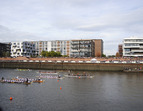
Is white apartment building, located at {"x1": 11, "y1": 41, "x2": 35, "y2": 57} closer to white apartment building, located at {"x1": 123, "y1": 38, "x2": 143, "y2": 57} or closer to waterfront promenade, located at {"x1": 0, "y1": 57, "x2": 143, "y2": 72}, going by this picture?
waterfront promenade, located at {"x1": 0, "y1": 57, "x2": 143, "y2": 72}

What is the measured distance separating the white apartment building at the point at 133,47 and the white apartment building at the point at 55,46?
5085 cm

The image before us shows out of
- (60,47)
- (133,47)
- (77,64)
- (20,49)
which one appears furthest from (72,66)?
(20,49)

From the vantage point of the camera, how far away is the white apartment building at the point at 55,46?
451 ft

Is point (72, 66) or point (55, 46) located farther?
point (55, 46)

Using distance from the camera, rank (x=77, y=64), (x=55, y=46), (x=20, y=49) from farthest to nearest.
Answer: (x=55, y=46) → (x=20, y=49) → (x=77, y=64)

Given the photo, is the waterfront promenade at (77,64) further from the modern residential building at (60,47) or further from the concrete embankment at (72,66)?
the modern residential building at (60,47)

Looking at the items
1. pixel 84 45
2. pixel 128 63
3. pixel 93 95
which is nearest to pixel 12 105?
pixel 93 95

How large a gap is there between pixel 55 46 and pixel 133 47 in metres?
66.1

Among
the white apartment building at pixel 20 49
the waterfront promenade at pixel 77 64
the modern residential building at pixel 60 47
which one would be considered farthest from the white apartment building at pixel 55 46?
the waterfront promenade at pixel 77 64

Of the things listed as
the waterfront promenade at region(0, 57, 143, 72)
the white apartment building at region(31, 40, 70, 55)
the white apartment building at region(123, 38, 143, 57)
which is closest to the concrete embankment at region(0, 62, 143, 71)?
the waterfront promenade at region(0, 57, 143, 72)

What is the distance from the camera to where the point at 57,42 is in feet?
461

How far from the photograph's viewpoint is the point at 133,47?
3846 inches

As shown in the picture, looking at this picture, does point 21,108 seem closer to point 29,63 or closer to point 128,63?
point 128,63

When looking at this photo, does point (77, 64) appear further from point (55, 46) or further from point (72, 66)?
point (55, 46)
